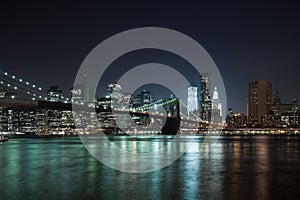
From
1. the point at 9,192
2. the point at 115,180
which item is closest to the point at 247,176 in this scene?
the point at 115,180

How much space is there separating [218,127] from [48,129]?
164 ft

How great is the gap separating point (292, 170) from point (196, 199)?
986 cm

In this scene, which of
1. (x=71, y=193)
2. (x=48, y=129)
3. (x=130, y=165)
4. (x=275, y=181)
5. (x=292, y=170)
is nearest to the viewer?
(x=71, y=193)

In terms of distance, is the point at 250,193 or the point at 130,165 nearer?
the point at 250,193

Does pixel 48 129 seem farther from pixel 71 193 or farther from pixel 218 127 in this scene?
pixel 71 193

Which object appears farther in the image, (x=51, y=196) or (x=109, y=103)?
(x=109, y=103)

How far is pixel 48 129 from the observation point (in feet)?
446

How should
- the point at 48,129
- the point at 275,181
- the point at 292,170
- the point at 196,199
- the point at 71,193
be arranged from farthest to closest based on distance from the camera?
the point at 48,129 < the point at 292,170 < the point at 275,181 < the point at 71,193 < the point at 196,199

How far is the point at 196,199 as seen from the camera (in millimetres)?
13367

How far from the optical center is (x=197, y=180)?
1773cm

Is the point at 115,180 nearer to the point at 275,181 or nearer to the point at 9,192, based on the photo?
the point at 9,192

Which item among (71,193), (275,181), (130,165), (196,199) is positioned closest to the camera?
(196,199)

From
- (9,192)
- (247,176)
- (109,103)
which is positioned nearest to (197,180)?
(247,176)

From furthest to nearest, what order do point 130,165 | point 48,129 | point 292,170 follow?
point 48,129
point 130,165
point 292,170
